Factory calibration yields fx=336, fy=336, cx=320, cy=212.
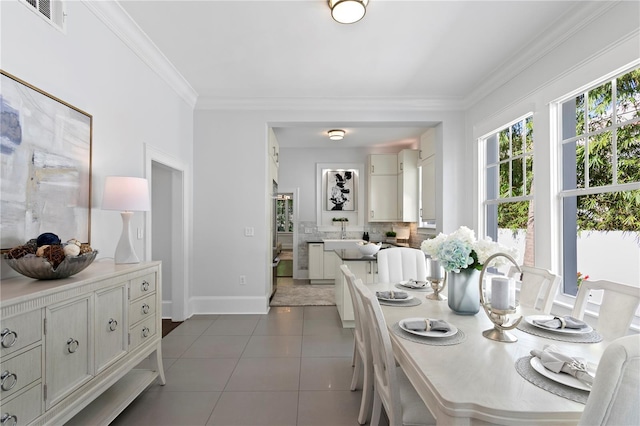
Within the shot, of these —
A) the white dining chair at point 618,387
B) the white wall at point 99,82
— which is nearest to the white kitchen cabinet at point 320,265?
the white wall at point 99,82

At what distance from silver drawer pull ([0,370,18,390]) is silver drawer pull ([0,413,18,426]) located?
3.7 inches

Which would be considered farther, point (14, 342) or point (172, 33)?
point (172, 33)

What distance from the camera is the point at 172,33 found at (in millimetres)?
2898

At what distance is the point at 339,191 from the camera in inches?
283

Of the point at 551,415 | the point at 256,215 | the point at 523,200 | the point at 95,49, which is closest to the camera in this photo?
the point at 551,415

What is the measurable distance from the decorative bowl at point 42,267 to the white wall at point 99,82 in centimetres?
24

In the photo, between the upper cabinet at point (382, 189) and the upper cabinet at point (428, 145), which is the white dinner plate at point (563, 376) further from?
the upper cabinet at point (382, 189)

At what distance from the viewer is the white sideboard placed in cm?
127

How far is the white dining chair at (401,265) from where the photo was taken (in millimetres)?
3150

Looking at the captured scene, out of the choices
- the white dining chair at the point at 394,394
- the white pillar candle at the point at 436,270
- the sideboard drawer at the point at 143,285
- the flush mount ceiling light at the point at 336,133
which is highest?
the flush mount ceiling light at the point at 336,133

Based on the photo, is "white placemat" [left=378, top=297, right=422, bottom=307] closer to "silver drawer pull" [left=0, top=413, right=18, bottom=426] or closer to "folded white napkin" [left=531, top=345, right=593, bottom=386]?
Answer: "folded white napkin" [left=531, top=345, right=593, bottom=386]

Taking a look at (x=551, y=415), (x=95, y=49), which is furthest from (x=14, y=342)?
(x=95, y=49)

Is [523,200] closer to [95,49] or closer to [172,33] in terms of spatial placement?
[172,33]

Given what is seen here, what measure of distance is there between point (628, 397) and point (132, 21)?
3.53 m
